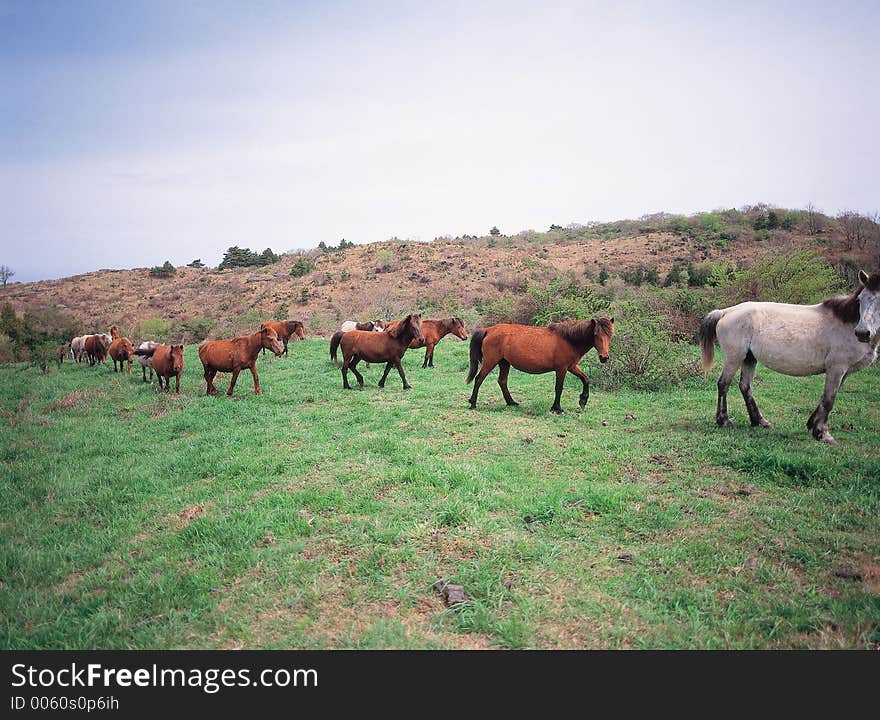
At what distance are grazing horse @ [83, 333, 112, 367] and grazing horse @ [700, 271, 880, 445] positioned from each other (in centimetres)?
1996

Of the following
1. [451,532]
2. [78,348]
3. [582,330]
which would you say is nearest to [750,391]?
[582,330]

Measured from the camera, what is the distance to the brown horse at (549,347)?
850cm

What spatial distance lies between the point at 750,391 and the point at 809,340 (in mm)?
1057

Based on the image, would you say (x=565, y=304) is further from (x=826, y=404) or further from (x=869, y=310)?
(x=869, y=310)

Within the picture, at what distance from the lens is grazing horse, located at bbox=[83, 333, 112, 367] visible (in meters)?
17.3

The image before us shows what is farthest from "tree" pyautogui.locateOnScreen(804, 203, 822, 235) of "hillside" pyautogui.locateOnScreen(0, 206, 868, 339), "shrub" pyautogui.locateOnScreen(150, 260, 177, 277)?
"shrub" pyautogui.locateOnScreen(150, 260, 177, 277)

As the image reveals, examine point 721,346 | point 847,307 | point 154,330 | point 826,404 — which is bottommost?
point 826,404

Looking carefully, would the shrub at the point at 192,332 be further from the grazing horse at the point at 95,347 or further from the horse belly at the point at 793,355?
the horse belly at the point at 793,355

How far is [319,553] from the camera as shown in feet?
13.4

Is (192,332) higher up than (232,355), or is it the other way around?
(192,332)

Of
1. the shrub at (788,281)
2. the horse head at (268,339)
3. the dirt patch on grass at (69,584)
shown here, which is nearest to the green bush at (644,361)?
the shrub at (788,281)

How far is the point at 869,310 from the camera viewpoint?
585 cm
